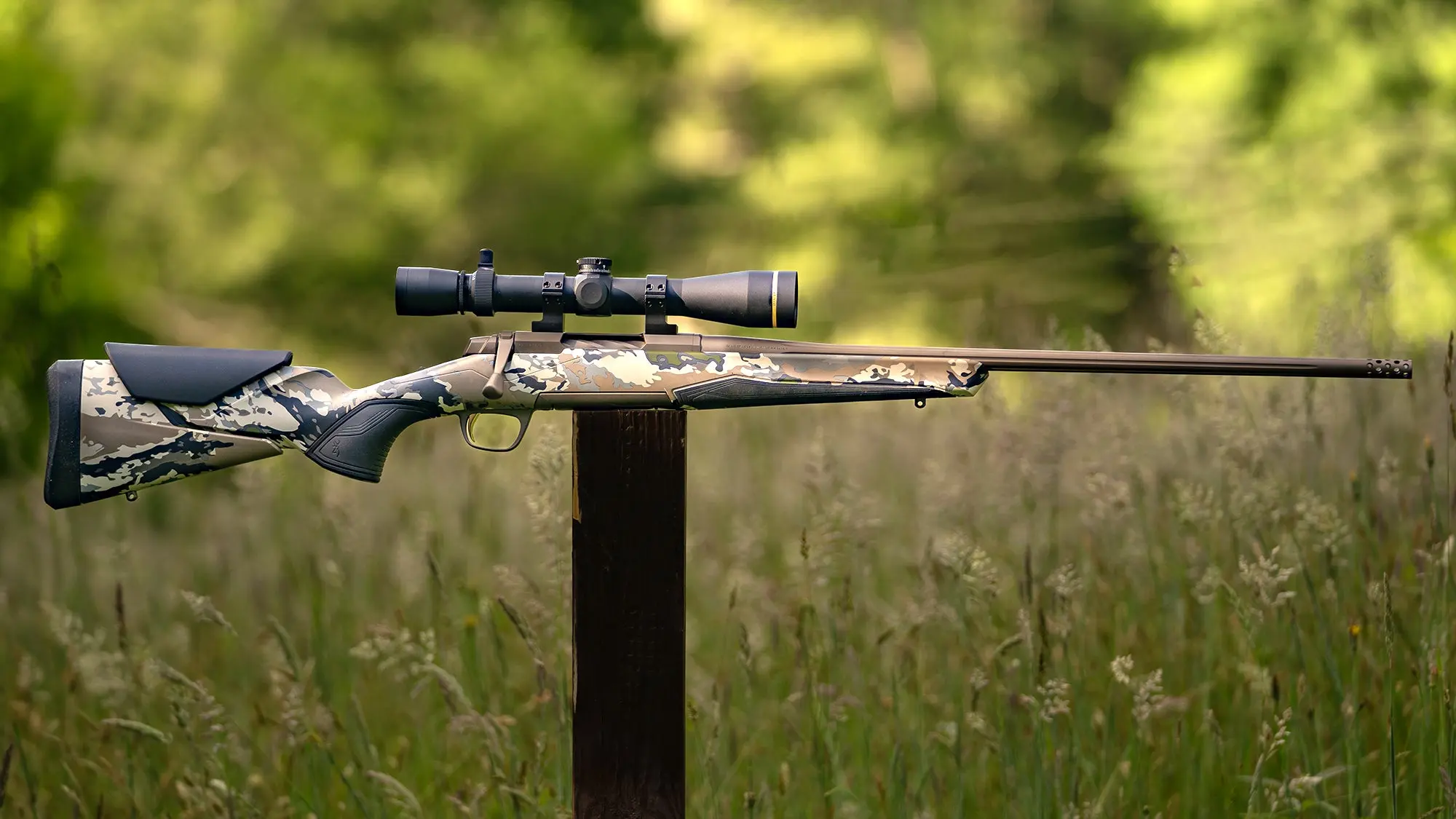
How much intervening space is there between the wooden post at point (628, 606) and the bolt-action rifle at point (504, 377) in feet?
0.49

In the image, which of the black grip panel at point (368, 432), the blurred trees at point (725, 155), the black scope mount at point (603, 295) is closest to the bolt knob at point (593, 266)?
the black scope mount at point (603, 295)

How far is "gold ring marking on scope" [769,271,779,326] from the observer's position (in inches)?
115

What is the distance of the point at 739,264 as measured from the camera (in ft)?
49.9

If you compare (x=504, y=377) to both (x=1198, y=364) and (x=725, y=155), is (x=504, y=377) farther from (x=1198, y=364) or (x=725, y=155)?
(x=725, y=155)

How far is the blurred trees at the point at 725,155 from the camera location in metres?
11.6

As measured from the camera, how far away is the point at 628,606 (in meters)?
2.82

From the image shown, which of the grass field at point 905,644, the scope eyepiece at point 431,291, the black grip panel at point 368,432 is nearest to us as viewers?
the scope eyepiece at point 431,291

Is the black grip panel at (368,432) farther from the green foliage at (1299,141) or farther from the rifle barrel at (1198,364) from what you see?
the green foliage at (1299,141)

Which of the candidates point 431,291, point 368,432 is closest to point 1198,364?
point 431,291

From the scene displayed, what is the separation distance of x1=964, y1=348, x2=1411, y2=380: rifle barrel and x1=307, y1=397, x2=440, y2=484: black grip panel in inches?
53.0

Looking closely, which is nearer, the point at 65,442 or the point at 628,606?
the point at 628,606

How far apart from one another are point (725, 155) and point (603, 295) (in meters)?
12.6

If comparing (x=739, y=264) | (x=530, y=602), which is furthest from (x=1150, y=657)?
(x=739, y=264)

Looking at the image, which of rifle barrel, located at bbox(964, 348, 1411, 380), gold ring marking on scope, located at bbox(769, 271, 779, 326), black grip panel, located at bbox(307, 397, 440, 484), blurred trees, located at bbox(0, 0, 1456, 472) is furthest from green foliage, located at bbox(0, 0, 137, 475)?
rifle barrel, located at bbox(964, 348, 1411, 380)
